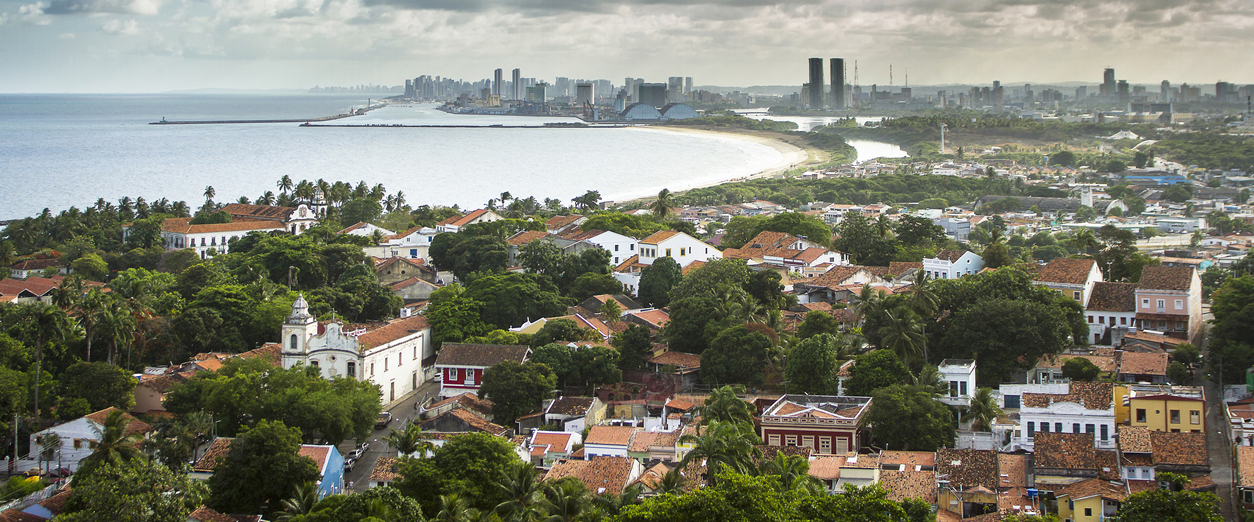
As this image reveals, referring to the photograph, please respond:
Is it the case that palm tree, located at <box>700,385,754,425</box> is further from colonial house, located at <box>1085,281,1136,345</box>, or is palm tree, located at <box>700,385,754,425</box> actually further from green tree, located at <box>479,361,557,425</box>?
colonial house, located at <box>1085,281,1136,345</box>

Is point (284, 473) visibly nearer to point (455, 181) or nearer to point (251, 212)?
point (251, 212)

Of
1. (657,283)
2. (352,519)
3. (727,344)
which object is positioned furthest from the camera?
(657,283)

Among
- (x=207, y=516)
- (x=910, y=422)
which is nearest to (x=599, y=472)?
(x=910, y=422)

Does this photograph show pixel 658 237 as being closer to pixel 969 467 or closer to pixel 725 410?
pixel 725 410

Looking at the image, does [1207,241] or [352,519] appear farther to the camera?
[1207,241]

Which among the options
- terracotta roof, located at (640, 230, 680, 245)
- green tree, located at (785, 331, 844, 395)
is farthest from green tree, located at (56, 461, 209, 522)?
terracotta roof, located at (640, 230, 680, 245)

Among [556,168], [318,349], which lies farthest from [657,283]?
[556,168]

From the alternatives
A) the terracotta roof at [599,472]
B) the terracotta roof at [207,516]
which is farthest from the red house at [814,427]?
the terracotta roof at [207,516]

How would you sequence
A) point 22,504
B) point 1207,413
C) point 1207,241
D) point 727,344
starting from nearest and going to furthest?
1. point 22,504
2. point 1207,413
3. point 727,344
4. point 1207,241
